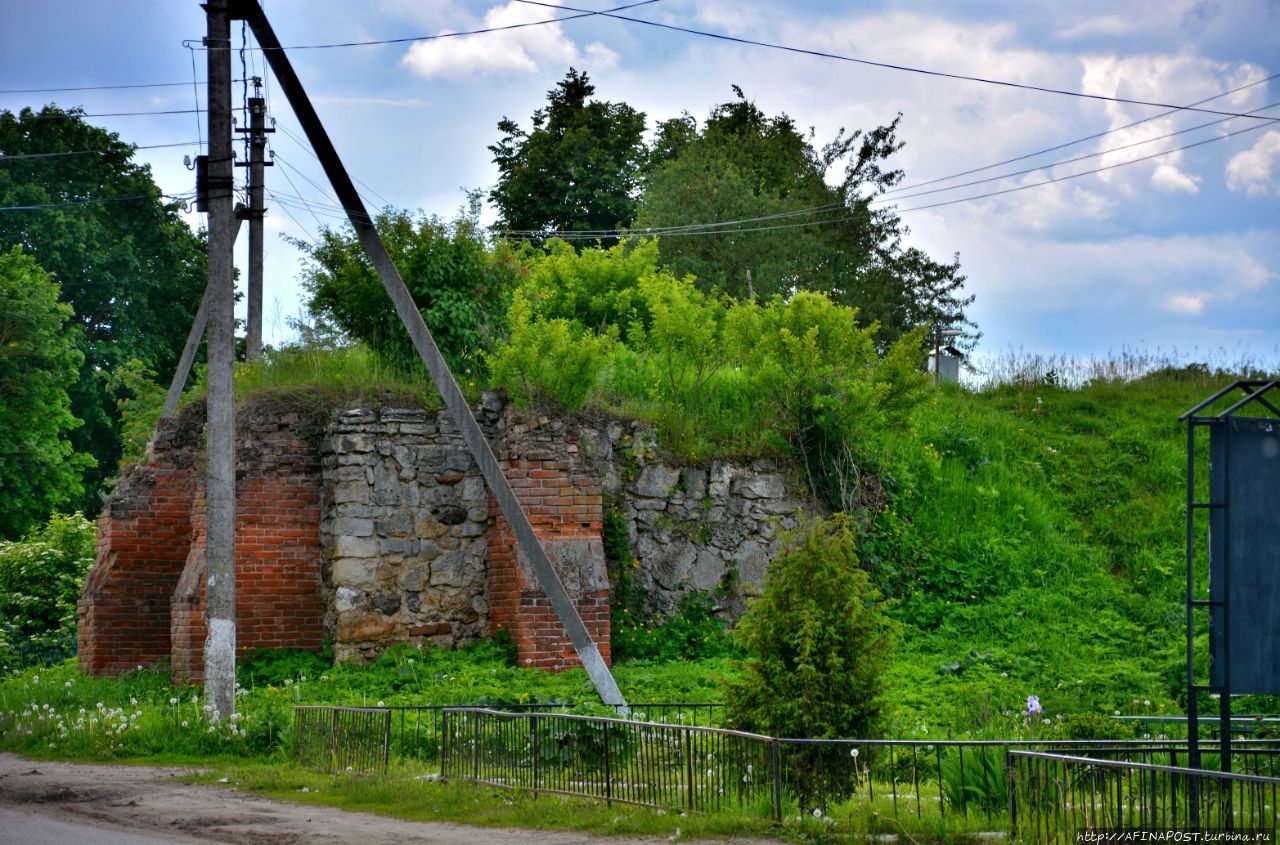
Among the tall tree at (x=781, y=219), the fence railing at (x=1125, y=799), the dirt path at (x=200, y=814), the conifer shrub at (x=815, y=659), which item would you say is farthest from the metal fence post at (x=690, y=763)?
the tall tree at (x=781, y=219)

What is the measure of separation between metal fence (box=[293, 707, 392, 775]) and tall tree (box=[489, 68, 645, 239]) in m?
30.5

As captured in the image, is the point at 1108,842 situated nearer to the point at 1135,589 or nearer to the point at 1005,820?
the point at 1005,820

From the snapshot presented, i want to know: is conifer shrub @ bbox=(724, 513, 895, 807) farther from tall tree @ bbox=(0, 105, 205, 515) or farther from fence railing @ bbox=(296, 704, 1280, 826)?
tall tree @ bbox=(0, 105, 205, 515)

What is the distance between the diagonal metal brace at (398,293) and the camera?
47.7ft

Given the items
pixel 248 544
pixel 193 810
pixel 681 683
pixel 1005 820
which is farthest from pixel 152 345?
pixel 1005 820

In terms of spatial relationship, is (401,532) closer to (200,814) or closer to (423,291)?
(423,291)

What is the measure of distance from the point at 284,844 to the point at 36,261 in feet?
105

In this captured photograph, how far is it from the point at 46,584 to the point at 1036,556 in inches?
715

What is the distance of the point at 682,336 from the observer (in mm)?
18781

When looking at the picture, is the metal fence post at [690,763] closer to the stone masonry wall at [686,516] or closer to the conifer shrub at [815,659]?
the conifer shrub at [815,659]

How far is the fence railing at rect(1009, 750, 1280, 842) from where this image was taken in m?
6.80

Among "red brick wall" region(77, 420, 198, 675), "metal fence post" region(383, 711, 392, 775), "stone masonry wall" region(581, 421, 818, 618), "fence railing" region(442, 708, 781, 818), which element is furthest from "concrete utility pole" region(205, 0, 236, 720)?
"stone masonry wall" region(581, 421, 818, 618)

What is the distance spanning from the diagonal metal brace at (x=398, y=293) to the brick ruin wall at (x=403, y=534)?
1.49 metres

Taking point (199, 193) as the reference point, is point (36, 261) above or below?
above
